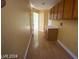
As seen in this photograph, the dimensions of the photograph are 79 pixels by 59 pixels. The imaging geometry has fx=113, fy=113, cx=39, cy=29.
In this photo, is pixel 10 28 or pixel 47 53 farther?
pixel 47 53

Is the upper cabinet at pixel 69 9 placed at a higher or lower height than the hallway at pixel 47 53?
higher

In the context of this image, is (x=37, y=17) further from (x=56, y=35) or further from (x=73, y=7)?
(x=73, y=7)

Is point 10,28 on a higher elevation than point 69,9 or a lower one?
lower

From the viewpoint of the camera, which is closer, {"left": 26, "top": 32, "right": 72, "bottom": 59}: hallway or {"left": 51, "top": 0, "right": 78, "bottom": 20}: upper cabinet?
{"left": 51, "top": 0, "right": 78, "bottom": 20}: upper cabinet

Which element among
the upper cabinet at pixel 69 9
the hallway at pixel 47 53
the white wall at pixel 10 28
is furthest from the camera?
the hallway at pixel 47 53

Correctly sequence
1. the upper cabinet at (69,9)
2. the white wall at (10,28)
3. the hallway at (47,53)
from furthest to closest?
the hallway at (47,53) < the upper cabinet at (69,9) < the white wall at (10,28)

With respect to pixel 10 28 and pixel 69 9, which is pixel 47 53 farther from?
pixel 10 28

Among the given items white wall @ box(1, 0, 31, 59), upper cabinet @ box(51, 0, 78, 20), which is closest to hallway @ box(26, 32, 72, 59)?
upper cabinet @ box(51, 0, 78, 20)

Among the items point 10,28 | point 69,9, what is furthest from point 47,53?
point 10,28

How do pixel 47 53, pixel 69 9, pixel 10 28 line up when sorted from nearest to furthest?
pixel 10 28, pixel 69 9, pixel 47 53

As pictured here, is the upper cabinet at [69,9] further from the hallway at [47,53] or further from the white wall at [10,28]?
the white wall at [10,28]

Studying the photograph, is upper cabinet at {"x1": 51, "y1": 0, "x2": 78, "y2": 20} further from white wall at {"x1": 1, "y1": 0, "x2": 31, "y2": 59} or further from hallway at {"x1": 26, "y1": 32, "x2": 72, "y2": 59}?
white wall at {"x1": 1, "y1": 0, "x2": 31, "y2": 59}

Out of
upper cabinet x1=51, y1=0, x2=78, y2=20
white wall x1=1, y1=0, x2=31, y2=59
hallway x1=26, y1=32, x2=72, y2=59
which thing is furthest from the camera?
hallway x1=26, y1=32, x2=72, y2=59

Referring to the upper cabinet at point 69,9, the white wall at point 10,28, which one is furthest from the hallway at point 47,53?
the white wall at point 10,28
